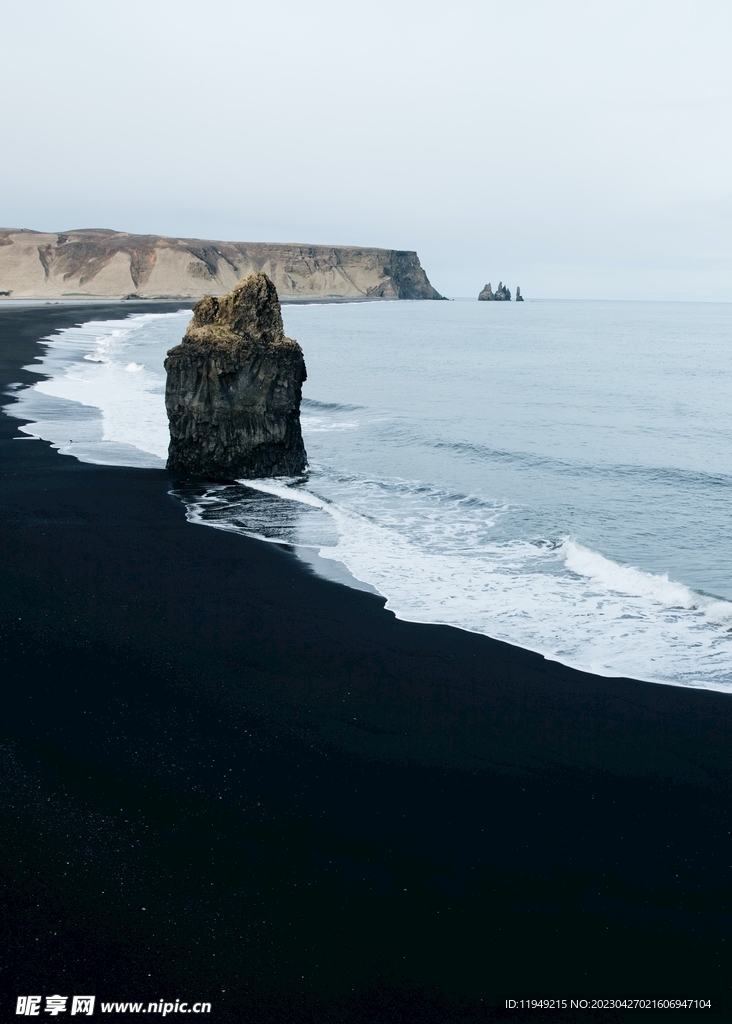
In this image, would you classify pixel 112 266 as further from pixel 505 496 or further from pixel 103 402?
pixel 505 496

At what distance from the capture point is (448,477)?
1858 centimetres

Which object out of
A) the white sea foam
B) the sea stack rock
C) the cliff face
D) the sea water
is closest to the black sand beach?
the sea water

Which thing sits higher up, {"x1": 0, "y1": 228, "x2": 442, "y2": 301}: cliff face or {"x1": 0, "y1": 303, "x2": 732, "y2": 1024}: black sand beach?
{"x1": 0, "y1": 228, "x2": 442, "y2": 301}: cliff face

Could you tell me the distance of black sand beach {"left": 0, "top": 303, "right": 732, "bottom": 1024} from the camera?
173 inches

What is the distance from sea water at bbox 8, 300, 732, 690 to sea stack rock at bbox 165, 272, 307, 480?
843 mm

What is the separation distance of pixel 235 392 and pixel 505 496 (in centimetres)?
608

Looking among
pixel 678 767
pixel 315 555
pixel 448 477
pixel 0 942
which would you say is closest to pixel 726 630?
pixel 678 767

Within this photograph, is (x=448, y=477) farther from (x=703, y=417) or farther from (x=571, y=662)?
(x=703, y=417)

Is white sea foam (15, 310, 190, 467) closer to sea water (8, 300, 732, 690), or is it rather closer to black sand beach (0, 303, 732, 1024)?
sea water (8, 300, 732, 690)

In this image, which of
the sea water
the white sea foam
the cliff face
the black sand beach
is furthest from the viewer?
the cliff face

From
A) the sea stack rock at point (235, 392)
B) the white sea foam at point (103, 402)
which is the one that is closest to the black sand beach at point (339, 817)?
the sea stack rock at point (235, 392)

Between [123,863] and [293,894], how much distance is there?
1106 millimetres

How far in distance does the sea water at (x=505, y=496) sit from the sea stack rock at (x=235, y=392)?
0.84 meters

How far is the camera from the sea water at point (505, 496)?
32.4ft
